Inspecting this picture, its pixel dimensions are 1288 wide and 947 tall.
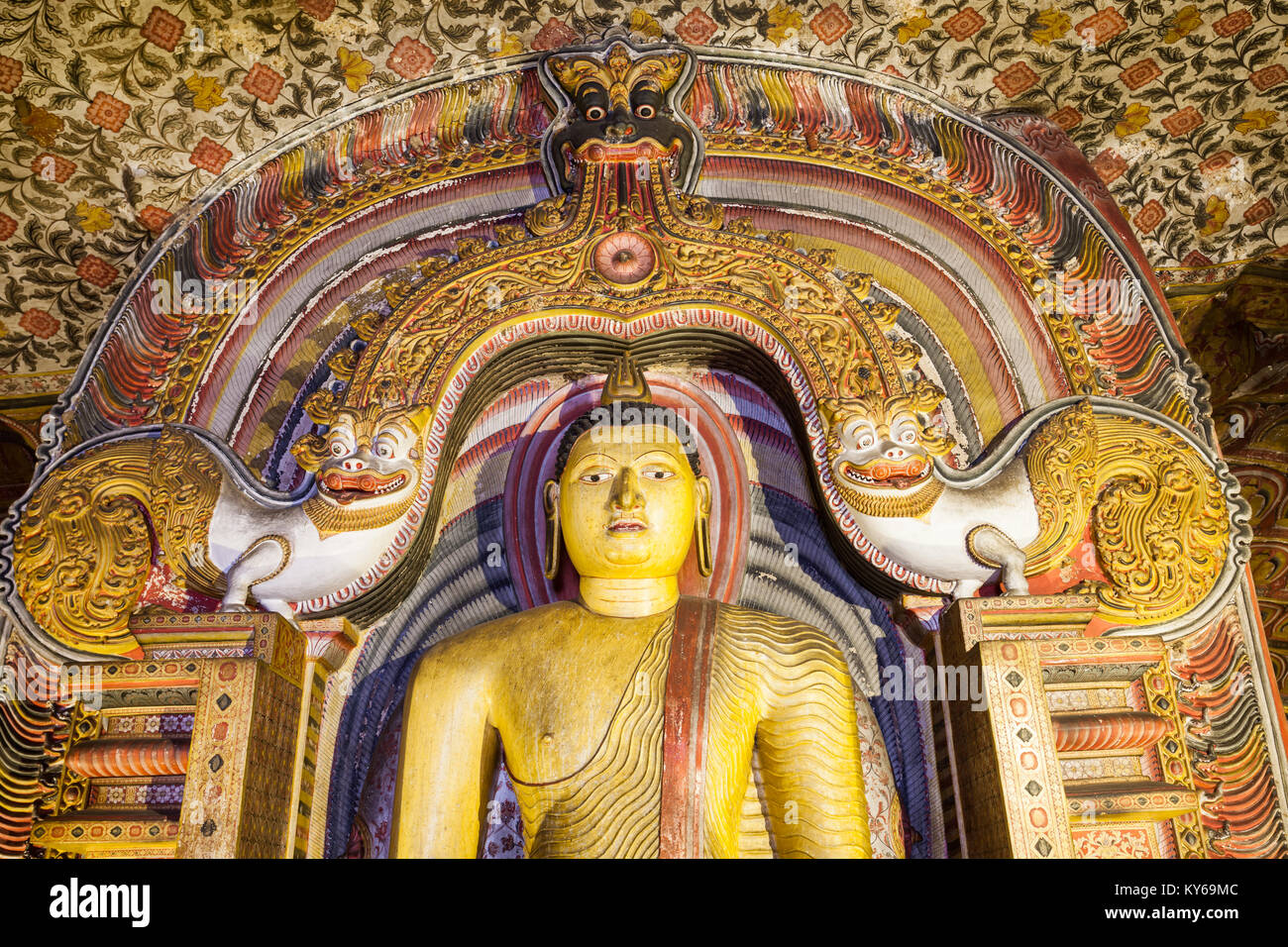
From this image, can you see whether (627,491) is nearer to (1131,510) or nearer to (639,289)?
(639,289)

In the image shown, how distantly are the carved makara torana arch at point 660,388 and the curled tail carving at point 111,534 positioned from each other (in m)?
0.01

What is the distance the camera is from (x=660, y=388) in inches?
197

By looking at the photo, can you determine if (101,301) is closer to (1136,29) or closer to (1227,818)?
(1136,29)

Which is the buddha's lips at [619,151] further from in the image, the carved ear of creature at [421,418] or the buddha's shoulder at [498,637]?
the buddha's shoulder at [498,637]

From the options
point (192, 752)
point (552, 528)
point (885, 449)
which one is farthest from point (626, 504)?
point (192, 752)

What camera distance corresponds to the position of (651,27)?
4.85 m

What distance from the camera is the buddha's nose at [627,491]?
4230 mm

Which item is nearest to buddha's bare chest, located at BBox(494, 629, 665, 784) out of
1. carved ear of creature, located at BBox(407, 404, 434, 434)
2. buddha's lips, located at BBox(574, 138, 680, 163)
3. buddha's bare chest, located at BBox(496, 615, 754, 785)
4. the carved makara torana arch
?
buddha's bare chest, located at BBox(496, 615, 754, 785)

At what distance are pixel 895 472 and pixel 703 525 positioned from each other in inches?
38.7

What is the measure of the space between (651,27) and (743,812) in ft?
11.6

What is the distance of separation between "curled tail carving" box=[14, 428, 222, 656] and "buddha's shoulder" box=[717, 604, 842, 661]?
2.05 meters

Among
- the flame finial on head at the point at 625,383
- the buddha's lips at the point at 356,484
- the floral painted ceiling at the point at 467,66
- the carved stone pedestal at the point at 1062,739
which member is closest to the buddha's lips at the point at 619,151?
the floral painted ceiling at the point at 467,66

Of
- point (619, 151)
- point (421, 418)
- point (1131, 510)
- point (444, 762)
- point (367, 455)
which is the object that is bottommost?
point (444, 762)

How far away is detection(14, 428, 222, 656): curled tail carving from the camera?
3.97 metres
